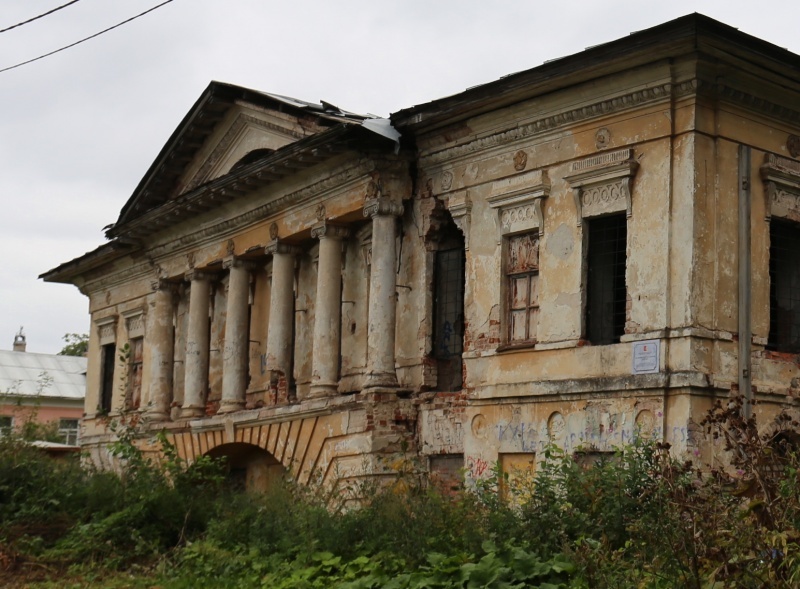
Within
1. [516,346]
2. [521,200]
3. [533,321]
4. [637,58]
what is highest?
[637,58]

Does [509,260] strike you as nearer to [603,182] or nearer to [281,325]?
[603,182]

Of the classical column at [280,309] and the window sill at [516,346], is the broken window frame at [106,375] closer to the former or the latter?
the classical column at [280,309]

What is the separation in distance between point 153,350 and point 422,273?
27.9ft

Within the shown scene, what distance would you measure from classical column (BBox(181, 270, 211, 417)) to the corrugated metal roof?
26124 millimetres

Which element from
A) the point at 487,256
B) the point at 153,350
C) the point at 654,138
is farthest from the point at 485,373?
the point at 153,350

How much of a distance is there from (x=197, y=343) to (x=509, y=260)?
808 cm

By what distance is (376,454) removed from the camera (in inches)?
606

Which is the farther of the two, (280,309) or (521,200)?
(280,309)

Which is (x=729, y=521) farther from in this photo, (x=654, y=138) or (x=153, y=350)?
(x=153, y=350)

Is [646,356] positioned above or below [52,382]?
below

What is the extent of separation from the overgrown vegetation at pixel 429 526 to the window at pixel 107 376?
28.0 feet

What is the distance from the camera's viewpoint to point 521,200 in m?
14.6

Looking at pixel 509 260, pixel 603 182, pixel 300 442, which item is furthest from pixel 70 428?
pixel 603 182

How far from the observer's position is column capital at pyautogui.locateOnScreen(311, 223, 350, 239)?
17.2m
